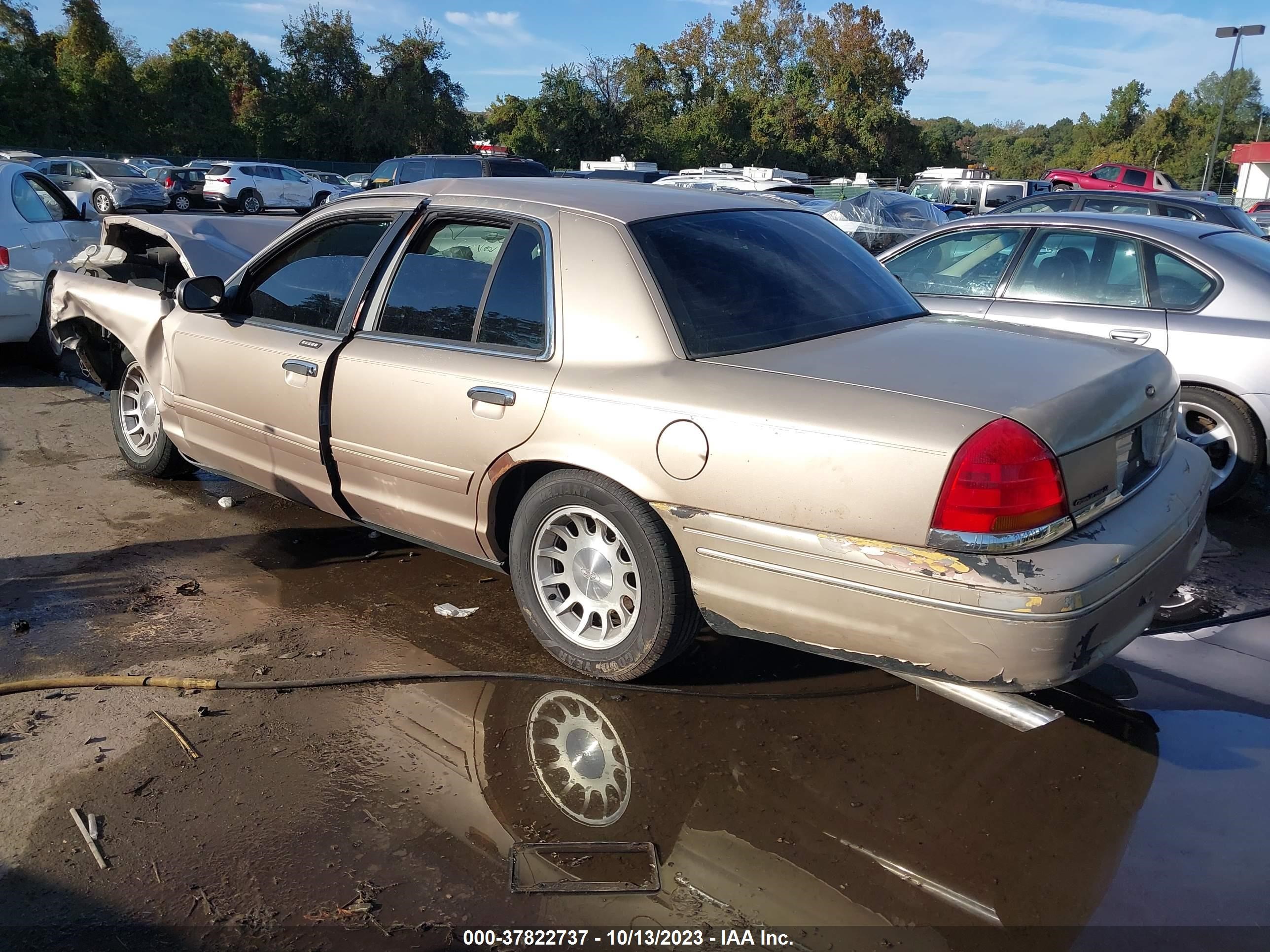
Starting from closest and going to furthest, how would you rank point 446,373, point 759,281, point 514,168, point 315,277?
point 759,281 → point 446,373 → point 315,277 → point 514,168

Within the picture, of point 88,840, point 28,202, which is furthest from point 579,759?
point 28,202

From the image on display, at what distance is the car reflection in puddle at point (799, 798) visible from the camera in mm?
2479

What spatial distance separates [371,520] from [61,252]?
6.11m

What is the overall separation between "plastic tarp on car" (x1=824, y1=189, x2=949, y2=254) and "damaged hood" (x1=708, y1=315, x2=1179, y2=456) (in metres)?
12.6

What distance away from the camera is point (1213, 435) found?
5371 mm

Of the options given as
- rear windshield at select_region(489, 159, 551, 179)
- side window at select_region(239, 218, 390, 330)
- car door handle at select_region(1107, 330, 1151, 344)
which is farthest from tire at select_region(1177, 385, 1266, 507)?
rear windshield at select_region(489, 159, 551, 179)

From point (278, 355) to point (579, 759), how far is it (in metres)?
2.33

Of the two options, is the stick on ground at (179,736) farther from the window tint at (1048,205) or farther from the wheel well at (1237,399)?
the window tint at (1048,205)

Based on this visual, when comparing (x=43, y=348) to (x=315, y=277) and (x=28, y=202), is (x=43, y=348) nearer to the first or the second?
(x=28, y=202)

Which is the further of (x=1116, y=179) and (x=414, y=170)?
(x=1116, y=179)

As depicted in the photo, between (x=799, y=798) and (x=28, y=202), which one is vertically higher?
(x=28, y=202)

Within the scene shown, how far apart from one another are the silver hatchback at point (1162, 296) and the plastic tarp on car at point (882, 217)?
9.68 metres

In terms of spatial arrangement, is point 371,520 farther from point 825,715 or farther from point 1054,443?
point 1054,443

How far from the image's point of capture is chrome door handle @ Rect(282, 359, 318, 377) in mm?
4103
